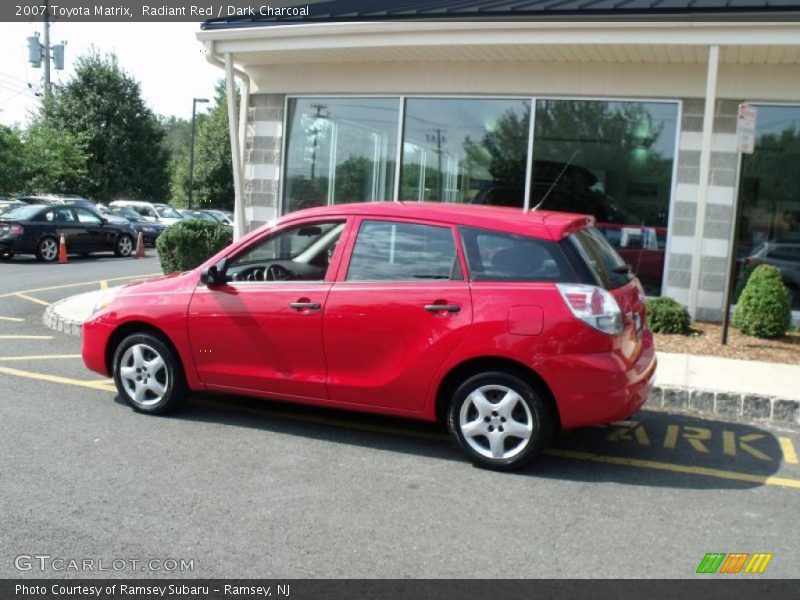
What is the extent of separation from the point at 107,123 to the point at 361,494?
123ft

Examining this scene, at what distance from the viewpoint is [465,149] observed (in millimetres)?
10922

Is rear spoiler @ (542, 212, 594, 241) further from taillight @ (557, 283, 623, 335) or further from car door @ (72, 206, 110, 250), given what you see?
car door @ (72, 206, 110, 250)

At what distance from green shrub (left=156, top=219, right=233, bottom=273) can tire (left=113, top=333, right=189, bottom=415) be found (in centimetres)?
515

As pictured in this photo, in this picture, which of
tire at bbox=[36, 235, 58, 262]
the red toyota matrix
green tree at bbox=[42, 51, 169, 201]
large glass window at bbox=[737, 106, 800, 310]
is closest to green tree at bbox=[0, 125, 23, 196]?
green tree at bbox=[42, 51, 169, 201]

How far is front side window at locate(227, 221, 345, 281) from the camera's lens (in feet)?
18.0

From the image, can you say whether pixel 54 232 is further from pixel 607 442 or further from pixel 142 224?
pixel 607 442

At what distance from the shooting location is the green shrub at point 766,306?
851 cm

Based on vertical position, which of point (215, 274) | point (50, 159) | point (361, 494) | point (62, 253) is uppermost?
point (50, 159)

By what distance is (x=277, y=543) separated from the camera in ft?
12.3

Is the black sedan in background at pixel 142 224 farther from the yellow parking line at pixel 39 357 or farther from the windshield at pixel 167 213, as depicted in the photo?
the yellow parking line at pixel 39 357

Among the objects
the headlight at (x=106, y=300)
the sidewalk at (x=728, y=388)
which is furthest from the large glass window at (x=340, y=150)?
the headlight at (x=106, y=300)

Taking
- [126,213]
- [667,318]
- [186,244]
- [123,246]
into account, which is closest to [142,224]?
[126,213]

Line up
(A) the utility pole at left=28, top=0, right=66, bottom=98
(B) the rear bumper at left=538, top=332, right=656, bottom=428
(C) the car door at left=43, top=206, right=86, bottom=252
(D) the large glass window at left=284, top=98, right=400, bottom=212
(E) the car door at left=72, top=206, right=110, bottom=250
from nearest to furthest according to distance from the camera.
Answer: (B) the rear bumper at left=538, top=332, right=656, bottom=428, (D) the large glass window at left=284, top=98, right=400, bottom=212, (C) the car door at left=43, top=206, right=86, bottom=252, (E) the car door at left=72, top=206, right=110, bottom=250, (A) the utility pole at left=28, top=0, right=66, bottom=98

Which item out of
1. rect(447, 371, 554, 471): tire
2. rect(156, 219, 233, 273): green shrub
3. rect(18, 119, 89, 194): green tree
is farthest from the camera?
rect(18, 119, 89, 194): green tree
